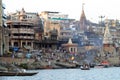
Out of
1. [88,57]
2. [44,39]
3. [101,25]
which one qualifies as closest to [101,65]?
[88,57]

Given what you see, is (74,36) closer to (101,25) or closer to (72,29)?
(72,29)

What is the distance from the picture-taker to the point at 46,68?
298 feet

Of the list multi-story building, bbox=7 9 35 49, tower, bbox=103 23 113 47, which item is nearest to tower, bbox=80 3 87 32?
tower, bbox=103 23 113 47

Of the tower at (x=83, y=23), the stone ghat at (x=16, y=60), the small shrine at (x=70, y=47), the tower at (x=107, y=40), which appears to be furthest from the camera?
→ the tower at (x=83, y=23)

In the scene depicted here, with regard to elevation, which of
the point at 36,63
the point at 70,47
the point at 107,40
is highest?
the point at 107,40

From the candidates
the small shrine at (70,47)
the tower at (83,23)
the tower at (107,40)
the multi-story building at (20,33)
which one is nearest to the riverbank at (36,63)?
the multi-story building at (20,33)

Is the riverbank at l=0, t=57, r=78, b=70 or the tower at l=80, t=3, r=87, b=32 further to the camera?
the tower at l=80, t=3, r=87, b=32

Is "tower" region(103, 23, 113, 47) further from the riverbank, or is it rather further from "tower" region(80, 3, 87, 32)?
the riverbank

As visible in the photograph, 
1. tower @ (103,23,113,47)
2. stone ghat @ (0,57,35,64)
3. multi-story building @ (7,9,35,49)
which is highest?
multi-story building @ (7,9,35,49)

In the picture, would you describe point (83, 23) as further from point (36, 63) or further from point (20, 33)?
point (36, 63)

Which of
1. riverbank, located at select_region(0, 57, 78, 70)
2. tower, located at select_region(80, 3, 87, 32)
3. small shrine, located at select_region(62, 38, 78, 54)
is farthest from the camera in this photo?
tower, located at select_region(80, 3, 87, 32)

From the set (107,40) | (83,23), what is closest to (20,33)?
(107,40)

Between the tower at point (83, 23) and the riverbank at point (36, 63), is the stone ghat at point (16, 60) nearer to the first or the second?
the riverbank at point (36, 63)

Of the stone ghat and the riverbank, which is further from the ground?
the stone ghat
